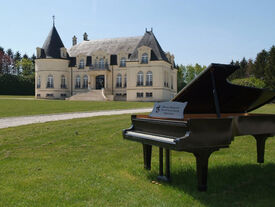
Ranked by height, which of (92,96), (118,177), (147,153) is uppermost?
(92,96)

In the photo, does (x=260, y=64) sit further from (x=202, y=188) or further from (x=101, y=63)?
(x=202, y=188)

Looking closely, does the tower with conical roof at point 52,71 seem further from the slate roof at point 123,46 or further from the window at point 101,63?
the window at point 101,63

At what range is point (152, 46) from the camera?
155ft

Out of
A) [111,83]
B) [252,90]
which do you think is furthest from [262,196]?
[111,83]

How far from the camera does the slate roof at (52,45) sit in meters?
52.1

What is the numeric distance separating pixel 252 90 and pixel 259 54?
6717 centimetres

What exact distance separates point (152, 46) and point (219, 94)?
42.2 m

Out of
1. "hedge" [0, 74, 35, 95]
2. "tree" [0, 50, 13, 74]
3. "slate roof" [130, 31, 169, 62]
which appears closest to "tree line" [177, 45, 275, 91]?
"slate roof" [130, 31, 169, 62]

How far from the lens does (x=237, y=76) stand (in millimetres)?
72125

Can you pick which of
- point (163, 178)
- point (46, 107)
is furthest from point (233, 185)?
point (46, 107)

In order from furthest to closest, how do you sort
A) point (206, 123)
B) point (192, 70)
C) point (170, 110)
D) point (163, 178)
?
point (192, 70) → point (163, 178) → point (170, 110) → point (206, 123)

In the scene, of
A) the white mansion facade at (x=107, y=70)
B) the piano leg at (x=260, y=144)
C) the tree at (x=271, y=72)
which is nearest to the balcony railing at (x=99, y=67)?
the white mansion facade at (x=107, y=70)

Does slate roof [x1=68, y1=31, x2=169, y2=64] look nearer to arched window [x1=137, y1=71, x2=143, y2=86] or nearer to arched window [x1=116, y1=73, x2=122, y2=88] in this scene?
arched window [x1=137, y1=71, x2=143, y2=86]

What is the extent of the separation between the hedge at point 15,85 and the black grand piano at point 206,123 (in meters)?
65.8
